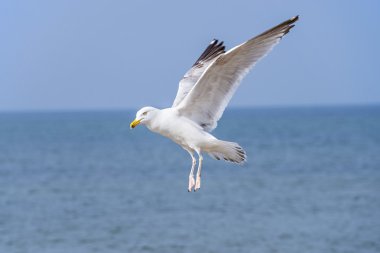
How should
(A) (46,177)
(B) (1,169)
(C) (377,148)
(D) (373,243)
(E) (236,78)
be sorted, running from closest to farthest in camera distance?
1. (E) (236,78)
2. (D) (373,243)
3. (A) (46,177)
4. (B) (1,169)
5. (C) (377,148)

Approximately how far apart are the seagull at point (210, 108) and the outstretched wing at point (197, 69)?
23.3 inches

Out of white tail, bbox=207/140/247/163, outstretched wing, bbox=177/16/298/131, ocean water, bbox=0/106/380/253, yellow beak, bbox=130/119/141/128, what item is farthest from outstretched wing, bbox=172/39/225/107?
ocean water, bbox=0/106/380/253

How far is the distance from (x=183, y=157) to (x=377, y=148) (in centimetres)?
1861

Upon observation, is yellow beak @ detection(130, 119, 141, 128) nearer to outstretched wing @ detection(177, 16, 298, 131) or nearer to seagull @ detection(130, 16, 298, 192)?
seagull @ detection(130, 16, 298, 192)

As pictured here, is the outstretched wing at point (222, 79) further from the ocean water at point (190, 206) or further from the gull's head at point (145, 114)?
the ocean water at point (190, 206)

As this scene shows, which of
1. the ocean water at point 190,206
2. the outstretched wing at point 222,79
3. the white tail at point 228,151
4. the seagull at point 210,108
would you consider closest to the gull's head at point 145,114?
the seagull at point 210,108

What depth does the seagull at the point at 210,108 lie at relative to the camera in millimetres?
10305

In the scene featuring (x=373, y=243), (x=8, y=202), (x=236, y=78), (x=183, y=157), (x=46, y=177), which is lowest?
(x=236, y=78)

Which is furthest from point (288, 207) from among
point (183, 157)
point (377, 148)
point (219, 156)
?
point (377, 148)

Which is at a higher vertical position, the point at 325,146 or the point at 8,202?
the point at 325,146

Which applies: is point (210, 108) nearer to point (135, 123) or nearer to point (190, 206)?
point (135, 123)

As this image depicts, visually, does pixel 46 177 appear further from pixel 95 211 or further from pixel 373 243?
pixel 373 243

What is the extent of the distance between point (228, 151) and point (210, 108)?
59cm

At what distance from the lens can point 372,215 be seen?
33562 mm
